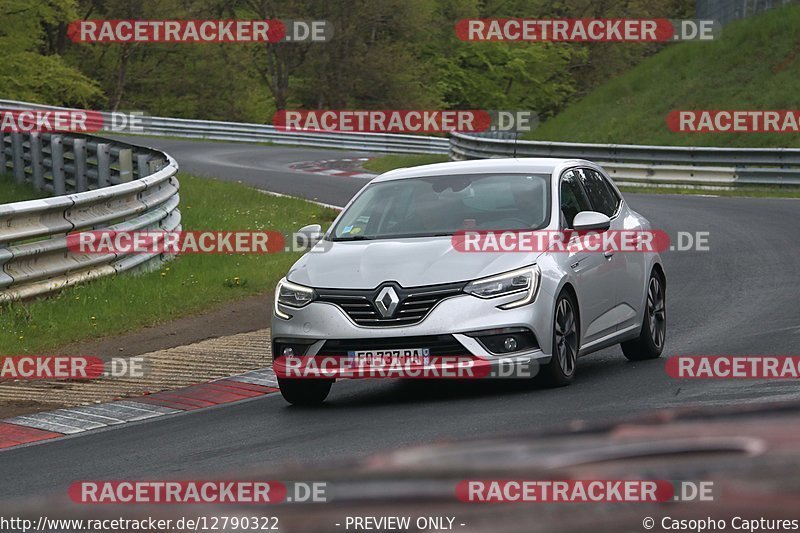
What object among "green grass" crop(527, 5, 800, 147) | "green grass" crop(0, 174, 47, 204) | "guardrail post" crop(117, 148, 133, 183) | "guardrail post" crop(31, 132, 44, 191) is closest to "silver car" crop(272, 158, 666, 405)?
"guardrail post" crop(117, 148, 133, 183)

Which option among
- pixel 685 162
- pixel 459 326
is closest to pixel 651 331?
pixel 459 326

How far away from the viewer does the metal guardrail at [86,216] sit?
40.7ft

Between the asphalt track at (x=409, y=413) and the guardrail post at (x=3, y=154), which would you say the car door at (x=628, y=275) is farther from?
the guardrail post at (x=3, y=154)

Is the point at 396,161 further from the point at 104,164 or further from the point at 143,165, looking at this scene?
the point at 143,165

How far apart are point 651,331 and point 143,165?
1114cm

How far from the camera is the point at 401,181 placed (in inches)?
410

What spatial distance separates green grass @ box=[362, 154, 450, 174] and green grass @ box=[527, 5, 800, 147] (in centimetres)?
359

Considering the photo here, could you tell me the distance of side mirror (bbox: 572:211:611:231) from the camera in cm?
948

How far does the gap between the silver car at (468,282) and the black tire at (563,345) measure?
0.01 m

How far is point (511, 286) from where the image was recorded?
8930mm

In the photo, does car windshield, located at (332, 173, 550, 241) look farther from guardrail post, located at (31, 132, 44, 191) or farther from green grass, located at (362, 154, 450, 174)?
green grass, located at (362, 154, 450, 174)

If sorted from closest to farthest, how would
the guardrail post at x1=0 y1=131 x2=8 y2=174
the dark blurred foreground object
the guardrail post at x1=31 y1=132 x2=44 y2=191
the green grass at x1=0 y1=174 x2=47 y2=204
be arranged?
the dark blurred foreground object < the green grass at x1=0 y1=174 x2=47 y2=204 < the guardrail post at x1=31 y1=132 x2=44 y2=191 < the guardrail post at x1=0 y1=131 x2=8 y2=174

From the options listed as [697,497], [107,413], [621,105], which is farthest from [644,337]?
[621,105]

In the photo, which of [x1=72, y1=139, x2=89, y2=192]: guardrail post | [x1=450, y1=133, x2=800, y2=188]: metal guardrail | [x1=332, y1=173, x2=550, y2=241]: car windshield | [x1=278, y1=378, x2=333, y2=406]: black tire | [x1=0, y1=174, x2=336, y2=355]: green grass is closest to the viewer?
[x1=278, y1=378, x2=333, y2=406]: black tire
